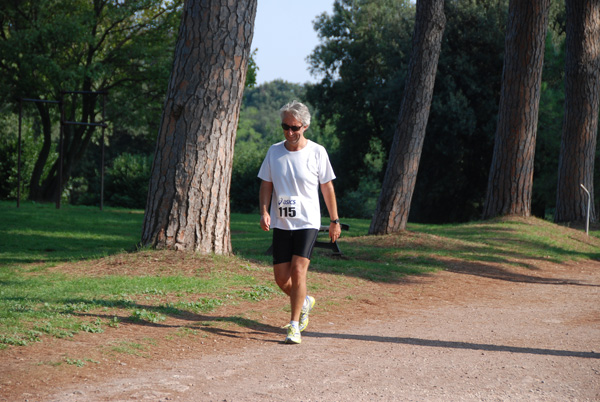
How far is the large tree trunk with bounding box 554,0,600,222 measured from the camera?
2102 cm

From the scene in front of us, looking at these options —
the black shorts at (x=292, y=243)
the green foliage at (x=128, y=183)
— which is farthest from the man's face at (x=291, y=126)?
the green foliage at (x=128, y=183)

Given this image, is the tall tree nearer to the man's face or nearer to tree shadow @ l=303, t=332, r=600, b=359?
the man's face

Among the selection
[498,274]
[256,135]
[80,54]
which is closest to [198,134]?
[498,274]

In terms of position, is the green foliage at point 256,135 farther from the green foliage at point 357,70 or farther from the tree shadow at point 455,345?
the tree shadow at point 455,345

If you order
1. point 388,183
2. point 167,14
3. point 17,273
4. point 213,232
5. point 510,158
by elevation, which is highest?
point 167,14

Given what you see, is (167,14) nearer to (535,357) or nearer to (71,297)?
(71,297)

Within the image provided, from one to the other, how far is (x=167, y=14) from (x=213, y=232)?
71.9 feet

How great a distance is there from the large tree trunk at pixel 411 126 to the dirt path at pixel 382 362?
6.39 m

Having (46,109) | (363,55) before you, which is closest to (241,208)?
(363,55)

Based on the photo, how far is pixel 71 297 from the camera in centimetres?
705

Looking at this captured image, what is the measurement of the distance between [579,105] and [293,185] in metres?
17.7

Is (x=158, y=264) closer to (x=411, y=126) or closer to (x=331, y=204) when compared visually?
(x=331, y=204)

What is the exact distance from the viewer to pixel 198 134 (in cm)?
911

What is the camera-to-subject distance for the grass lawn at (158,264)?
21.3 feet
